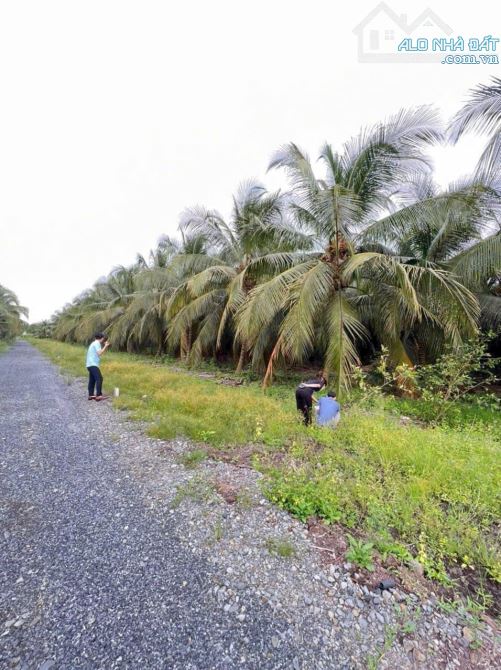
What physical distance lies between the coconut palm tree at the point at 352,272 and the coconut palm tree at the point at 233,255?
35.8 inches

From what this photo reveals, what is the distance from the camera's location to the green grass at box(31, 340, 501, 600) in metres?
2.13

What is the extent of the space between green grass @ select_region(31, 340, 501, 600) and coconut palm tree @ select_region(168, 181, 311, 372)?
3.98m

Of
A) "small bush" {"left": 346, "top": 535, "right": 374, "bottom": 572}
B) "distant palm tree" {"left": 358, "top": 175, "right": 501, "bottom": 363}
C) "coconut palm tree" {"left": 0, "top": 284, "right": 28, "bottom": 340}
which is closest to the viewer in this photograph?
"small bush" {"left": 346, "top": 535, "right": 374, "bottom": 572}

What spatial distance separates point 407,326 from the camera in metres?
7.37

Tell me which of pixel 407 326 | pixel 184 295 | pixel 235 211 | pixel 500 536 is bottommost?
pixel 500 536

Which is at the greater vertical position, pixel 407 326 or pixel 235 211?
pixel 235 211

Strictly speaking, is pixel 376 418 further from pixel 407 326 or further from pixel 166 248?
pixel 166 248

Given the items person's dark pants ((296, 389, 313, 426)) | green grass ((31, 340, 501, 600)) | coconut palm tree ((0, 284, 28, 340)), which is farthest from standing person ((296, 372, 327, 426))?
coconut palm tree ((0, 284, 28, 340))

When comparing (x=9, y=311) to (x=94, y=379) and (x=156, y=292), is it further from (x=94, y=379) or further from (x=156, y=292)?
(x=94, y=379)

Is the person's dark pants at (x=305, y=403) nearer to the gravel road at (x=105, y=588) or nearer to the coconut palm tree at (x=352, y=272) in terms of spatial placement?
the coconut palm tree at (x=352, y=272)

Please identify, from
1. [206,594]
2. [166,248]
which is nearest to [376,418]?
[206,594]

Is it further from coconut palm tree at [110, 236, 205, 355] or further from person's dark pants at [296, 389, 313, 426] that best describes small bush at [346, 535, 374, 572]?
coconut palm tree at [110, 236, 205, 355]

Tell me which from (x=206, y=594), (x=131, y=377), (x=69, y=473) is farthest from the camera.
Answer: (x=131, y=377)

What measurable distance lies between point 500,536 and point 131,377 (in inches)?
350
